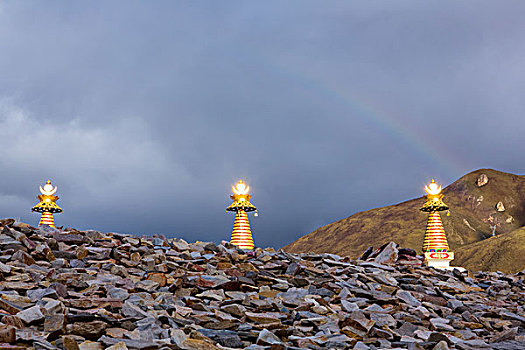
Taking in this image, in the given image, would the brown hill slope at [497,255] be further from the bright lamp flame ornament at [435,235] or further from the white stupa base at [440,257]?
the white stupa base at [440,257]

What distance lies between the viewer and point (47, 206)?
2481 cm

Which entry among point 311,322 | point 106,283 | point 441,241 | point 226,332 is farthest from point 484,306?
point 441,241

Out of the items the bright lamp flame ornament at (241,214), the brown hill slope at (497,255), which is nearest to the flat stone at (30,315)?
the bright lamp flame ornament at (241,214)

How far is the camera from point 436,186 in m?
28.5

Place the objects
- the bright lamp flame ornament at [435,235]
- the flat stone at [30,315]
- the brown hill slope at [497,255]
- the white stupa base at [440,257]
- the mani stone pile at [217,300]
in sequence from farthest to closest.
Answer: the brown hill slope at [497,255] < the bright lamp flame ornament at [435,235] < the white stupa base at [440,257] < the mani stone pile at [217,300] < the flat stone at [30,315]

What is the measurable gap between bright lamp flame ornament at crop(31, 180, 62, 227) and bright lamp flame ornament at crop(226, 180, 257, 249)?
9530 millimetres

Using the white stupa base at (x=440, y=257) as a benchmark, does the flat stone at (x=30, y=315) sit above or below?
below

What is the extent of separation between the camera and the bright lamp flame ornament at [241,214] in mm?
23047

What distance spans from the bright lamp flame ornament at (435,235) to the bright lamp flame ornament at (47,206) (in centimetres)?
2005

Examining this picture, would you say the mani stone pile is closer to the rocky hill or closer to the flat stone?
the flat stone

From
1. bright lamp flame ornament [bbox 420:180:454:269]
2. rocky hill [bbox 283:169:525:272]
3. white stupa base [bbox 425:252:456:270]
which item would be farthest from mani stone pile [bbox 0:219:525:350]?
rocky hill [bbox 283:169:525:272]

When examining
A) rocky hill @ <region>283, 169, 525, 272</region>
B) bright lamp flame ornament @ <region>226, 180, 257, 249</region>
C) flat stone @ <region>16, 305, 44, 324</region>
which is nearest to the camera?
flat stone @ <region>16, 305, 44, 324</region>

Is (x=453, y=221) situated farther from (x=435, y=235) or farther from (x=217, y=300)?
(x=217, y=300)

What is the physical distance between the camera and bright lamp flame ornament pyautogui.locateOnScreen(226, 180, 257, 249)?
907 inches
